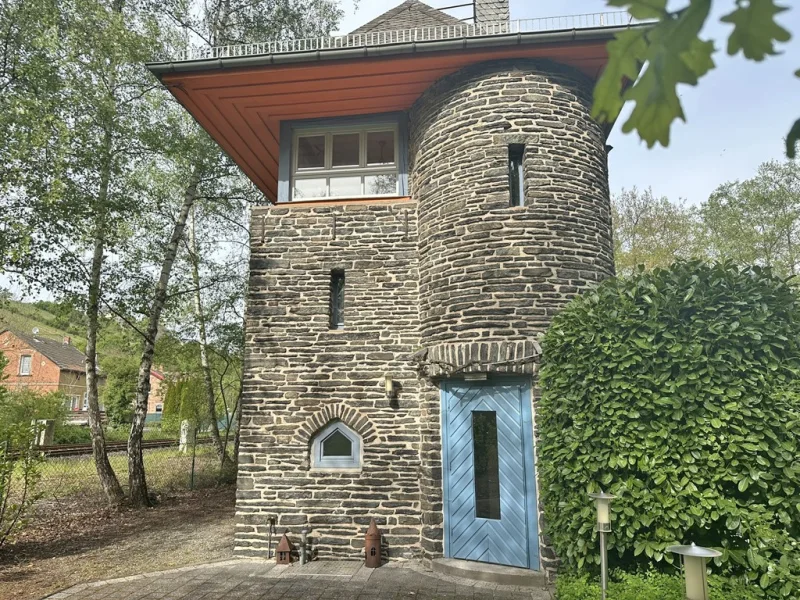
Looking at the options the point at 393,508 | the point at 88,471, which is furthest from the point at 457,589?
the point at 88,471

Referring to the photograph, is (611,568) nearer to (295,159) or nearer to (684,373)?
(684,373)

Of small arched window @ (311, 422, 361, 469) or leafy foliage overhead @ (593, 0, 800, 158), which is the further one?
small arched window @ (311, 422, 361, 469)

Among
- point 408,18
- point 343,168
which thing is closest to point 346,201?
point 343,168

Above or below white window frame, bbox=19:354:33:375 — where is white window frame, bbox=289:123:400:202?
above

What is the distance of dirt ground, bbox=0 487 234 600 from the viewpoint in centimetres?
629

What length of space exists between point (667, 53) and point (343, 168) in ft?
24.2

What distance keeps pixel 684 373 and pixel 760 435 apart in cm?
68

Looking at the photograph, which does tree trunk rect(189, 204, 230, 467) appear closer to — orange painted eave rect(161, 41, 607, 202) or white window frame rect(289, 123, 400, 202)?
orange painted eave rect(161, 41, 607, 202)

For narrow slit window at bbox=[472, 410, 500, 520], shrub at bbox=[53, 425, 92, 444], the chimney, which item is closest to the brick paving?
narrow slit window at bbox=[472, 410, 500, 520]

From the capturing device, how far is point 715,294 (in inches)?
179

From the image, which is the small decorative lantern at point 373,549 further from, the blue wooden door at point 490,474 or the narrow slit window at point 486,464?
the narrow slit window at point 486,464

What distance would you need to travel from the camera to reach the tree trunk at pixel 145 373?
36.5ft

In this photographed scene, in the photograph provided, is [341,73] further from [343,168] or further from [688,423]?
[688,423]

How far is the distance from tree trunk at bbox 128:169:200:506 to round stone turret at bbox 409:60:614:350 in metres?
7.08
